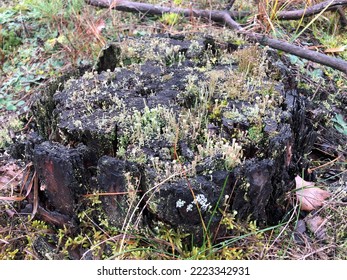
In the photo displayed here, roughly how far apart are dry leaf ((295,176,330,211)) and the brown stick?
2133mm

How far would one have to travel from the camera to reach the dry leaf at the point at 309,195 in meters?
2.75

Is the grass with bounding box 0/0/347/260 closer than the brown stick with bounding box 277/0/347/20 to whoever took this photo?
Yes

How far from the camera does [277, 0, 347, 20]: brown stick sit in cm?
414

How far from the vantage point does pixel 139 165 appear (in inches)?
91.5

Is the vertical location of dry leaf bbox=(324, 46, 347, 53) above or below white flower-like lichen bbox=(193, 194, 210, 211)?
above

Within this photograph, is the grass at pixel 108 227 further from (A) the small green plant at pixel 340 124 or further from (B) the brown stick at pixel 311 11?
(B) the brown stick at pixel 311 11

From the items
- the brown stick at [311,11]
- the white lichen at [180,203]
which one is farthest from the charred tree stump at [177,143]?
the brown stick at [311,11]

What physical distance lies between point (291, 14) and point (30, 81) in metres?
2.94

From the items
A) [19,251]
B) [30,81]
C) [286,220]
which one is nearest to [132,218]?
[19,251]

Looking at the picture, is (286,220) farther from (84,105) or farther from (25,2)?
(25,2)

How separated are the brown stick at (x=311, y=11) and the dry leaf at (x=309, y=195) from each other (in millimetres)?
2133

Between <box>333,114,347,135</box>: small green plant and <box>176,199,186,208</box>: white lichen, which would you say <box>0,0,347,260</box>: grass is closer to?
<box>333,114,347,135</box>: small green plant

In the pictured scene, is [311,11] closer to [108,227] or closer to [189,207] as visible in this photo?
[189,207]

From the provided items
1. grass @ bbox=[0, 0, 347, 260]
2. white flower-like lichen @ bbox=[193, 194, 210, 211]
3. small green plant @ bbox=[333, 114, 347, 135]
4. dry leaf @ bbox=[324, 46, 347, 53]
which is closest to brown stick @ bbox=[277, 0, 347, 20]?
grass @ bbox=[0, 0, 347, 260]
